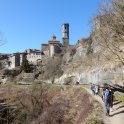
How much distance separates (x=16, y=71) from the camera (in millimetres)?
121250

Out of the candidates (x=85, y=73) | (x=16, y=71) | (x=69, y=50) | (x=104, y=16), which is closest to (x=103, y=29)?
(x=104, y=16)

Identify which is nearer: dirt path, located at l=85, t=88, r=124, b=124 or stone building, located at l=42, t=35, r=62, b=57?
dirt path, located at l=85, t=88, r=124, b=124

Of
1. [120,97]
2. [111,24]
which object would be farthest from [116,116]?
[111,24]

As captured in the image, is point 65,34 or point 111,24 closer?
point 111,24

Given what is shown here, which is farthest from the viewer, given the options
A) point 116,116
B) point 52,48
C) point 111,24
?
point 52,48

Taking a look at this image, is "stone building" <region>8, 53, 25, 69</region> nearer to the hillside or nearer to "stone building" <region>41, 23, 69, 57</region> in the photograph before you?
"stone building" <region>41, 23, 69, 57</region>

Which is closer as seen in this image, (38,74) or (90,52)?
(90,52)

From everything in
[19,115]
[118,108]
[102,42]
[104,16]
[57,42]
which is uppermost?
[57,42]

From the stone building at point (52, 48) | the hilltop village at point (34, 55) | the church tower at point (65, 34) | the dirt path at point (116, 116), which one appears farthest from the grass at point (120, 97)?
the church tower at point (65, 34)

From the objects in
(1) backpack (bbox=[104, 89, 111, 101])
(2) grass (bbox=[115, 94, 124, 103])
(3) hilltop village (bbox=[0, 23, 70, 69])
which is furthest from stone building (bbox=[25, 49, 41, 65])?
(1) backpack (bbox=[104, 89, 111, 101])

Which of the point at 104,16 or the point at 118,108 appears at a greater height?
the point at 104,16

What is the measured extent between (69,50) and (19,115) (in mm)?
68598

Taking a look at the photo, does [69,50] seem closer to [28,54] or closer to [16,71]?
→ [16,71]

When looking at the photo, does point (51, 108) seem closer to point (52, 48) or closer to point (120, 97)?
point (120, 97)
